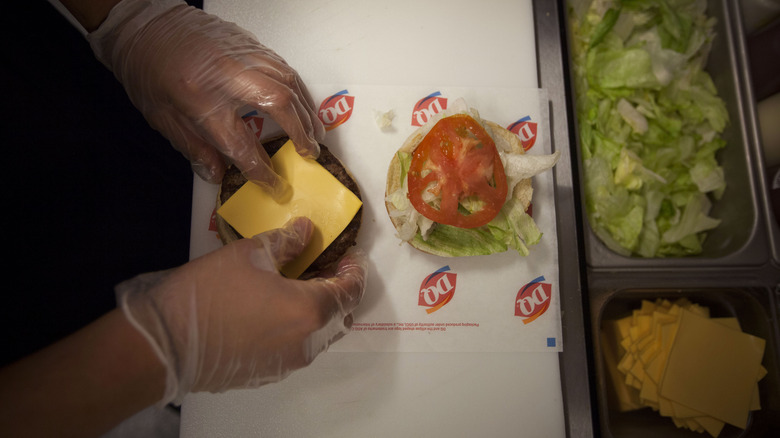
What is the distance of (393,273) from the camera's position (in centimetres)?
183

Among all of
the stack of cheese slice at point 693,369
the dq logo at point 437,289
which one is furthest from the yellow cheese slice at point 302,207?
the stack of cheese slice at point 693,369

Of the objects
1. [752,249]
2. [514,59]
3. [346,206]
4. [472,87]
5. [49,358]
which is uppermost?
[514,59]

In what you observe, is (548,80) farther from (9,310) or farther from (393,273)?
(9,310)

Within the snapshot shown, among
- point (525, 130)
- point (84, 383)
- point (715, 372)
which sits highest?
point (525, 130)

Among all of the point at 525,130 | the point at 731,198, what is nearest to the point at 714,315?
the point at 731,198

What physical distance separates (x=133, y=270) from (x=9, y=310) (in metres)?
0.51

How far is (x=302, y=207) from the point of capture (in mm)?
1651

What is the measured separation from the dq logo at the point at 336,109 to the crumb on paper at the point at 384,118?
0.15 m

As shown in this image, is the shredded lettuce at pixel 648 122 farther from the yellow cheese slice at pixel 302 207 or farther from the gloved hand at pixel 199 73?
the gloved hand at pixel 199 73

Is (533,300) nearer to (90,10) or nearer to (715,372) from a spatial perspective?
(715,372)

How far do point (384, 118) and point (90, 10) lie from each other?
126cm

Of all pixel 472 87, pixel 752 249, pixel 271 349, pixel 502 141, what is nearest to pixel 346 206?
pixel 271 349

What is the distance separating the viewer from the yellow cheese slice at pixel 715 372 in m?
1.82

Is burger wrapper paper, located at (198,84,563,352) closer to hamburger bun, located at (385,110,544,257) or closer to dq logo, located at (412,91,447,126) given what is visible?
dq logo, located at (412,91,447,126)
